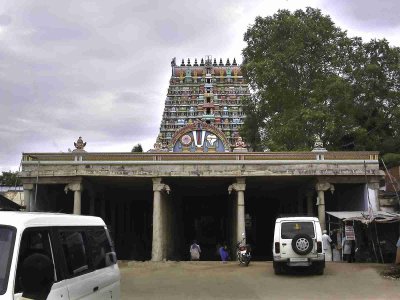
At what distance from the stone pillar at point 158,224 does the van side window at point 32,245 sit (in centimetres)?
1781

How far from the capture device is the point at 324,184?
75.5 ft

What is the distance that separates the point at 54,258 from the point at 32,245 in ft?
1.19

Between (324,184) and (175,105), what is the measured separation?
39.7 m

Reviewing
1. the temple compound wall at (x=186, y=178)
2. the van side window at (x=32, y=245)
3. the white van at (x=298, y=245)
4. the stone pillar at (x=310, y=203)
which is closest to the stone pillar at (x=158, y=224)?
the temple compound wall at (x=186, y=178)

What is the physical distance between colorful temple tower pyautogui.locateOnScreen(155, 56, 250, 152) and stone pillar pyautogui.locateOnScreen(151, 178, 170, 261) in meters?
31.6

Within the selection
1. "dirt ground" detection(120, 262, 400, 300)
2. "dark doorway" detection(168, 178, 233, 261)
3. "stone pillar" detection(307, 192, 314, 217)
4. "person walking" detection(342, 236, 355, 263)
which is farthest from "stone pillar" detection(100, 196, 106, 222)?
"person walking" detection(342, 236, 355, 263)

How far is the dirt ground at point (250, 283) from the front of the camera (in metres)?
13.3

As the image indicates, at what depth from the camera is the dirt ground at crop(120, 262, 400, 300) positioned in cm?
1328

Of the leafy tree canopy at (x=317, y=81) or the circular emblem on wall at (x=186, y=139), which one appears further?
the circular emblem on wall at (x=186, y=139)

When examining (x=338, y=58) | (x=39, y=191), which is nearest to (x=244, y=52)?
(x=338, y=58)

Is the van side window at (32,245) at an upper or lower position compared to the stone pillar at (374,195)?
lower

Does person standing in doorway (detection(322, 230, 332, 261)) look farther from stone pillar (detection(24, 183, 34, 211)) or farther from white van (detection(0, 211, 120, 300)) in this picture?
white van (detection(0, 211, 120, 300))

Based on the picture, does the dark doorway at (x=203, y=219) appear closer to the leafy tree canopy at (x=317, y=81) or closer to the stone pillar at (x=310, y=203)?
the leafy tree canopy at (x=317, y=81)

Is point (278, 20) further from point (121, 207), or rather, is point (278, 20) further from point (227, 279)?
point (227, 279)
